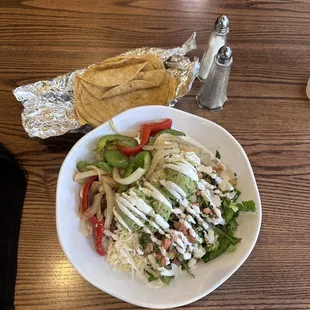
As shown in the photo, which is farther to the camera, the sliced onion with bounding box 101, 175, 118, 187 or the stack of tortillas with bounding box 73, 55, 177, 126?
the stack of tortillas with bounding box 73, 55, 177, 126

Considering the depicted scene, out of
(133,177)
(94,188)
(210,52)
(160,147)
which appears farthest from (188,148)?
(210,52)

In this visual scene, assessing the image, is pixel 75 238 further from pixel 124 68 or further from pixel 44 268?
pixel 124 68

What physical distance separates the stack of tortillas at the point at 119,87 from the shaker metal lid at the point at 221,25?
0.23 meters

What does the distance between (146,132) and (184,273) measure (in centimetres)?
41

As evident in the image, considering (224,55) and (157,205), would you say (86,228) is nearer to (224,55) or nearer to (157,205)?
(157,205)

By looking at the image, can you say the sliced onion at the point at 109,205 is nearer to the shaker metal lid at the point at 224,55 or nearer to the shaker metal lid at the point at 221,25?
the shaker metal lid at the point at 224,55

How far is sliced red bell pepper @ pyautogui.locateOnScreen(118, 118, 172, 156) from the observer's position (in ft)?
3.79

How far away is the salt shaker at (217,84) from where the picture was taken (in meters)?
1.23

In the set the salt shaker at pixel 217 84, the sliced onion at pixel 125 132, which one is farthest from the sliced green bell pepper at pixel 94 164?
the salt shaker at pixel 217 84

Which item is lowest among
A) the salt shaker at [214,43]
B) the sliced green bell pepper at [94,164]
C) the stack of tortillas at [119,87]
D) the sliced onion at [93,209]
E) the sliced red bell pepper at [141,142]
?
the sliced onion at [93,209]

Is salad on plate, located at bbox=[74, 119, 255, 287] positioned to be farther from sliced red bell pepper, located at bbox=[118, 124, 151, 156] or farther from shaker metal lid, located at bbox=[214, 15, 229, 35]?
shaker metal lid, located at bbox=[214, 15, 229, 35]

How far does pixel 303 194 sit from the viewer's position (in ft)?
4.09

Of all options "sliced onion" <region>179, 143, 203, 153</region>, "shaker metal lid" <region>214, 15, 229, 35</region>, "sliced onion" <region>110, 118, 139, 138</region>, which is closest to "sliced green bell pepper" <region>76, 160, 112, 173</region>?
"sliced onion" <region>110, 118, 139, 138</region>

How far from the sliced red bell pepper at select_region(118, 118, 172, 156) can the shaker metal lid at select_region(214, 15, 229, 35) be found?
385mm
